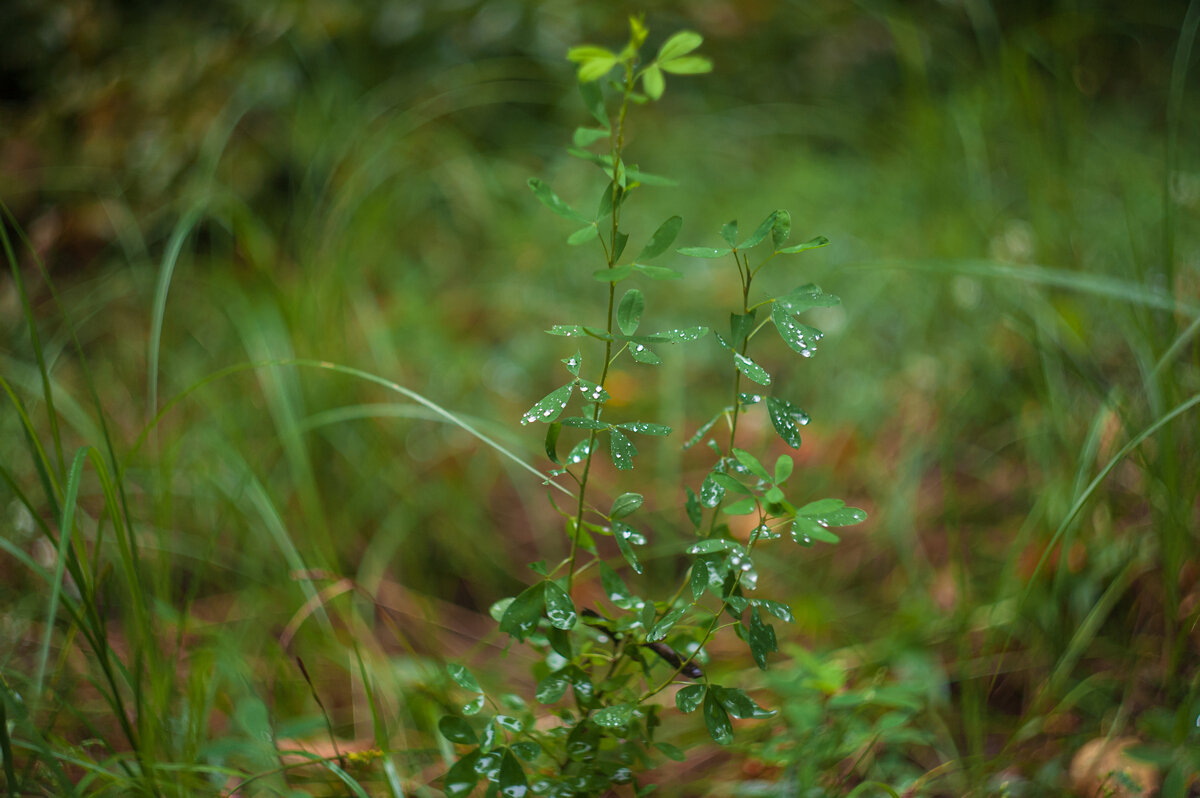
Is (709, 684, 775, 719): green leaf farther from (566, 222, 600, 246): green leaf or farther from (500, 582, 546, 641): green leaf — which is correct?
(566, 222, 600, 246): green leaf

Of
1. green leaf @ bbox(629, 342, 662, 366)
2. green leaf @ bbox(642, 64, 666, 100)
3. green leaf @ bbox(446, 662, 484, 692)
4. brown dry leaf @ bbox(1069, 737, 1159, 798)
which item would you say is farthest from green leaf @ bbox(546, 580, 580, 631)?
brown dry leaf @ bbox(1069, 737, 1159, 798)

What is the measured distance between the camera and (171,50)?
232cm

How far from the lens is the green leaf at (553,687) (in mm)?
695

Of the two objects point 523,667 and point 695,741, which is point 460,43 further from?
point 695,741

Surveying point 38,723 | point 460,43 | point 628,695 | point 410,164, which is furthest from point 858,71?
point 38,723

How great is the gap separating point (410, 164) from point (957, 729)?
1.96 m

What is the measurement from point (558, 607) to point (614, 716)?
0.35 ft

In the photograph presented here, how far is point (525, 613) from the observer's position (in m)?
0.67

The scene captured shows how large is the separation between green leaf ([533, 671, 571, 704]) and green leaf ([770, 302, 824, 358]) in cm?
37

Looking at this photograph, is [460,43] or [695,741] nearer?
[695,741]

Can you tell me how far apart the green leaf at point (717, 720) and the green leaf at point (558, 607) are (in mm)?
142

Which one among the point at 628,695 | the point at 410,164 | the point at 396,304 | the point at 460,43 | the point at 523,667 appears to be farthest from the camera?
the point at 460,43

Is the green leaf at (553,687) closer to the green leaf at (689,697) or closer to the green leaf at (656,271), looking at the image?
the green leaf at (689,697)

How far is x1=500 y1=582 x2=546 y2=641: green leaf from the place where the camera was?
26.3 inches
